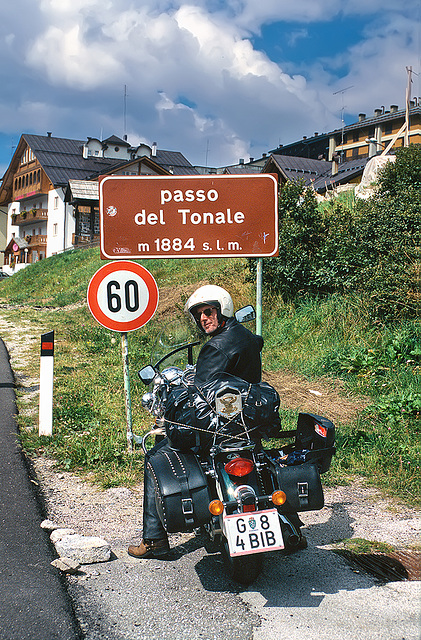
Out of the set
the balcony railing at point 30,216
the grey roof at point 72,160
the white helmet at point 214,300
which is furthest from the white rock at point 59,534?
the balcony railing at point 30,216

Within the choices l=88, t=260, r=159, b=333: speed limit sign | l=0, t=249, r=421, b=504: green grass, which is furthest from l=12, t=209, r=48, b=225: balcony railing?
l=88, t=260, r=159, b=333: speed limit sign

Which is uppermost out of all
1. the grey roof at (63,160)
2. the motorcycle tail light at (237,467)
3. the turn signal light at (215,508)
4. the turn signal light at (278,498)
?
the grey roof at (63,160)

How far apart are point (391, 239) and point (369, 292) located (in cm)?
108

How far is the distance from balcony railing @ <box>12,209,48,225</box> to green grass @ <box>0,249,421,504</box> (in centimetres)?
4734

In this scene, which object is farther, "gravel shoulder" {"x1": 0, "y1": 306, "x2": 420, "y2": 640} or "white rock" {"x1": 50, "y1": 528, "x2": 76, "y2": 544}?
"white rock" {"x1": 50, "y1": 528, "x2": 76, "y2": 544}

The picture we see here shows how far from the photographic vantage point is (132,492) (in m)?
5.32

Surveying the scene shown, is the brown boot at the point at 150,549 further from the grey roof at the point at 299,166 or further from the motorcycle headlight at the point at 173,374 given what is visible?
the grey roof at the point at 299,166

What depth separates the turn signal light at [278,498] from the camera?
11.3 ft

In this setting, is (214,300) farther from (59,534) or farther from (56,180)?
(56,180)

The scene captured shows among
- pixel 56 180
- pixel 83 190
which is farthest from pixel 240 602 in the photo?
pixel 56 180

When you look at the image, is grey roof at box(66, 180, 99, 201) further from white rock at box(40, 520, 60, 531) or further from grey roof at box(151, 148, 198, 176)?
white rock at box(40, 520, 60, 531)

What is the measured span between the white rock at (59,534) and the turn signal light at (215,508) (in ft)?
4.51

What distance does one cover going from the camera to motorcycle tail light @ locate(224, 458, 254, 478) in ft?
11.3

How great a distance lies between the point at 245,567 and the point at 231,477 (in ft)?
1.90
